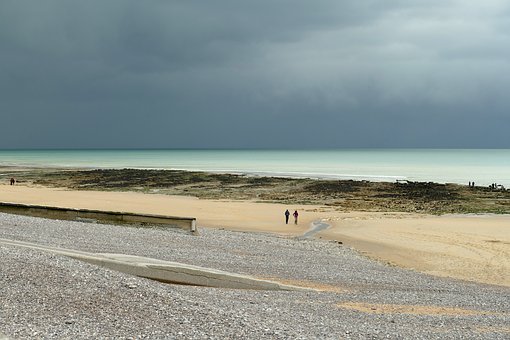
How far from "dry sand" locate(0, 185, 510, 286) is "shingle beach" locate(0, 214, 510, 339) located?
4.16 metres

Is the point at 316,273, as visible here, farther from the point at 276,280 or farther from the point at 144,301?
the point at 144,301

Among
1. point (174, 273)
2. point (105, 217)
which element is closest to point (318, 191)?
point (105, 217)

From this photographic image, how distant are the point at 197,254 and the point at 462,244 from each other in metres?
16.4

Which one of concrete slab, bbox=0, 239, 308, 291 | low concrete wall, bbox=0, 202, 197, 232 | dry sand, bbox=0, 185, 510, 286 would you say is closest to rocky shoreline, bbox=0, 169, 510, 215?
dry sand, bbox=0, 185, 510, 286

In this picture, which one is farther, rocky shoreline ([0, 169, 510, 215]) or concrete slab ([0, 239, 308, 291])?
rocky shoreline ([0, 169, 510, 215])

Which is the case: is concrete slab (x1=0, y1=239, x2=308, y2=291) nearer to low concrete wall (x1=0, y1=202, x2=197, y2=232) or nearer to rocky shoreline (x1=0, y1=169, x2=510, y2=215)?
low concrete wall (x1=0, y1=202, x2=197, y2=232)

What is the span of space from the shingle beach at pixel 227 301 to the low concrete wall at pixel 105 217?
14.4ft

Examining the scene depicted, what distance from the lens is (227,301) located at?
13852 mm

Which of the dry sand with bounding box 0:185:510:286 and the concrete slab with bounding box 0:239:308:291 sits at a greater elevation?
the concrete slab with bounding box 0:239:308:291

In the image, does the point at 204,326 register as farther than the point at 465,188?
No

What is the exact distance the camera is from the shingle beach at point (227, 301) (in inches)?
427

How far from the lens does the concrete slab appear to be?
52.7ft

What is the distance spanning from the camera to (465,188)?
68.0m

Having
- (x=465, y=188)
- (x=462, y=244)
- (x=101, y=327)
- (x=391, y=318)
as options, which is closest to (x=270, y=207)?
(x=462, y=244)
